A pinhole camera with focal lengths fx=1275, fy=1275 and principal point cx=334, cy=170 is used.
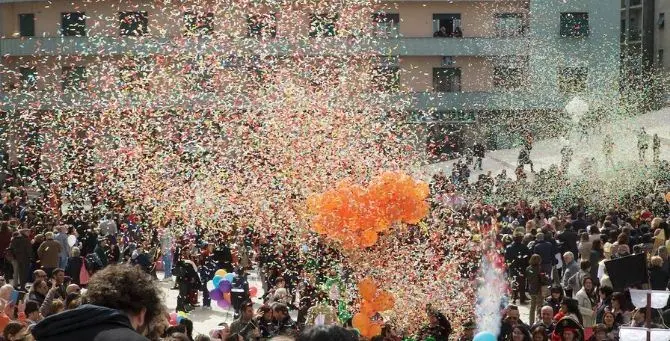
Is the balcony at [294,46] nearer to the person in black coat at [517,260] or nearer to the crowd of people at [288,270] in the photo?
the crowd of people at [288,270]

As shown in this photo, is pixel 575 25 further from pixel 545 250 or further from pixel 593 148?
pixel 545 250

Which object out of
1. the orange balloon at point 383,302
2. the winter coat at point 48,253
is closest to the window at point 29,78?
the winter coat at point 48,253

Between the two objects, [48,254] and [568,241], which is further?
[568,241]

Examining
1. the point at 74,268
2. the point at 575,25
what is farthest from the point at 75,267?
the point at 575,25

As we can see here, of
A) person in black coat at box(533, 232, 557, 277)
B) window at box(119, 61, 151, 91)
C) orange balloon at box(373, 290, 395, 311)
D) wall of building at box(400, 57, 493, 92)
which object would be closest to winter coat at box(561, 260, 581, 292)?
person in black coat at box(533, 232, 557, 277)

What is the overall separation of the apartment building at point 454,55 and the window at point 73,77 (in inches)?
1.9

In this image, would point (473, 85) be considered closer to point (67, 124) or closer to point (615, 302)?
point (67, 124)

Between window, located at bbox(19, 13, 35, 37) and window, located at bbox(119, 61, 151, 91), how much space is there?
5949 millimetres

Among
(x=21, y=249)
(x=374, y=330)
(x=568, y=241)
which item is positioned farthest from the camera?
(x=568, y=241)

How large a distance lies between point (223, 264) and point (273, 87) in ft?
17.6

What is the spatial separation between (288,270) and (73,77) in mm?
29102

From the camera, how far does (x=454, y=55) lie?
157 ft

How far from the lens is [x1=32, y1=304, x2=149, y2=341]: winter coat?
4426mm

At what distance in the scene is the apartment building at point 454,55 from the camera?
4612 cm
